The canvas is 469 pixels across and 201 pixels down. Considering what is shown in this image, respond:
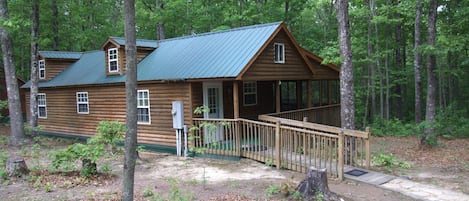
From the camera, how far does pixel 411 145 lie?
1398cm

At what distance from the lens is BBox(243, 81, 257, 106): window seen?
49.3 ft

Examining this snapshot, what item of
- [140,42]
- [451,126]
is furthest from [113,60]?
[451,126]

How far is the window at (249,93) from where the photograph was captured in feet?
49.3

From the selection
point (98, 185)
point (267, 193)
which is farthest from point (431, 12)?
point (98, 185)

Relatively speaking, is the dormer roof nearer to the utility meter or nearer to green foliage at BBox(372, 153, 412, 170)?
the utility meter

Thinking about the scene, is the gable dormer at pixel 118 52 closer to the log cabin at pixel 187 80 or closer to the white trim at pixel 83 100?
the log cabin at pixel 187 80

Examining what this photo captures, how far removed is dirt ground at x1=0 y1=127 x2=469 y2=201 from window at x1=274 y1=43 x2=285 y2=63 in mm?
4273

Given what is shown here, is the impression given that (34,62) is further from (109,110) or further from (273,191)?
(273,191)

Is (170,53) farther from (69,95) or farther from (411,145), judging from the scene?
(411,145)

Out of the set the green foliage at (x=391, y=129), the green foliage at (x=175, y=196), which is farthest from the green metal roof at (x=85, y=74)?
the green foliage at (x=391, y=129)

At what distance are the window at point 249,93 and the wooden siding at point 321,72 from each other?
8.64 feet

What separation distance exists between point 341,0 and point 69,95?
13347 mm

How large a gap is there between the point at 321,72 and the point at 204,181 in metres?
9.58

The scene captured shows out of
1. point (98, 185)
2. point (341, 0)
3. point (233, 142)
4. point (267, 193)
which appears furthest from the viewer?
point (233, 142)
